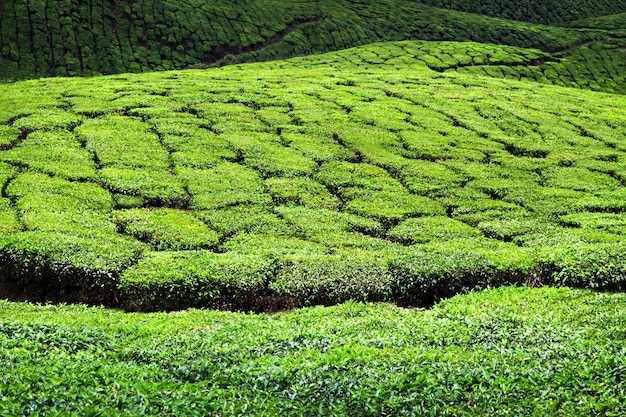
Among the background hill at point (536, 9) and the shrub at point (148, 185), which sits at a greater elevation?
the background hill at point (536, 9)

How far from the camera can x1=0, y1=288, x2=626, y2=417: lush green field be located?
7.43 m

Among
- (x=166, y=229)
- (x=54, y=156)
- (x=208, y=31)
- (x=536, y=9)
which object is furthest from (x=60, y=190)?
(x=536, y=9)

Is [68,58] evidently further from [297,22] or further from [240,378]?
[240,378]

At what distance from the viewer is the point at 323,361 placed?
28.4 feet

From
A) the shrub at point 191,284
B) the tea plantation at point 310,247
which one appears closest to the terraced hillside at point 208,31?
the tea plantation at point 310,247

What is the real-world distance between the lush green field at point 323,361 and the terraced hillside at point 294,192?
4.11 feet

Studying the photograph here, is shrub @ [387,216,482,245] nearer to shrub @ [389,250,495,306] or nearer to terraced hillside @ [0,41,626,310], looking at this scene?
terraced hillside @ [0,41,626,310]

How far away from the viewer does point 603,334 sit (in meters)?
9.44

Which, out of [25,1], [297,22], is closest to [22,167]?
[25,1]

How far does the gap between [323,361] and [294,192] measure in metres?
9.35

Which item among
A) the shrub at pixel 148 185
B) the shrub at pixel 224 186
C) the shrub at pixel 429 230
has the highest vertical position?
the shrub at pixel 429 230

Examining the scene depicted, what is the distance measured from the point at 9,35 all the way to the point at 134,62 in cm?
859

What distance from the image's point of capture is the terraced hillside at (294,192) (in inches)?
496

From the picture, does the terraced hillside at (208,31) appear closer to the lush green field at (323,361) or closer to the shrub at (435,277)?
the lush green field at (323,361)
